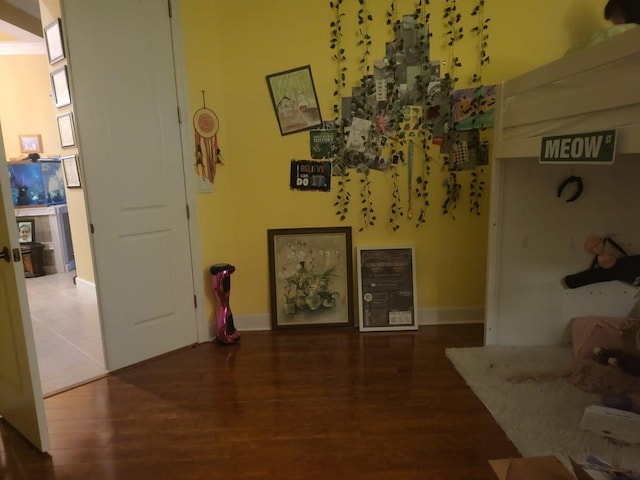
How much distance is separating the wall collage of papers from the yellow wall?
0.09m

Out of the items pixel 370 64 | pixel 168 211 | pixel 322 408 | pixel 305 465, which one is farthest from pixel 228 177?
pixel 305 465

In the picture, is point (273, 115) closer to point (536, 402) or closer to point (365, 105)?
point (365, 105)

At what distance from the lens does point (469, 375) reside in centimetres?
232

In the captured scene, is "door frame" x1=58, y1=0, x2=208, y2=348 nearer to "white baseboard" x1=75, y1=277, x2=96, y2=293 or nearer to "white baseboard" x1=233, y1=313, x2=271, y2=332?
"white baseboard" x1=233, y1=313, x2=271, y2=332

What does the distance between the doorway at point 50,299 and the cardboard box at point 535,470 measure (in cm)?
235

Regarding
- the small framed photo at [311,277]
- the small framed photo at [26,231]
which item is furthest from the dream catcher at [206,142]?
the small framed photo at [26,231]

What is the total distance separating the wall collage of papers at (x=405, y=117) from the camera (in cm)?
282

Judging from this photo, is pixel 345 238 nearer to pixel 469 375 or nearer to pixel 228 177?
pixel 228 177

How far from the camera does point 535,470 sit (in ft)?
4.10

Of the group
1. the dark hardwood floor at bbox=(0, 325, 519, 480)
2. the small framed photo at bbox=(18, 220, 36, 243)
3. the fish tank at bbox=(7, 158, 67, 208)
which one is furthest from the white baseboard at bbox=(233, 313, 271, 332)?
the small framed photo at bbox=(18, 220, 36, 243)

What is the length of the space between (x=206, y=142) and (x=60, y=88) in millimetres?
1730

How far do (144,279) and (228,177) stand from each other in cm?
94

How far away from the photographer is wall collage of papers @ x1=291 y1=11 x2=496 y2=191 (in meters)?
2.82

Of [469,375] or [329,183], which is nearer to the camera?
[469,375]
